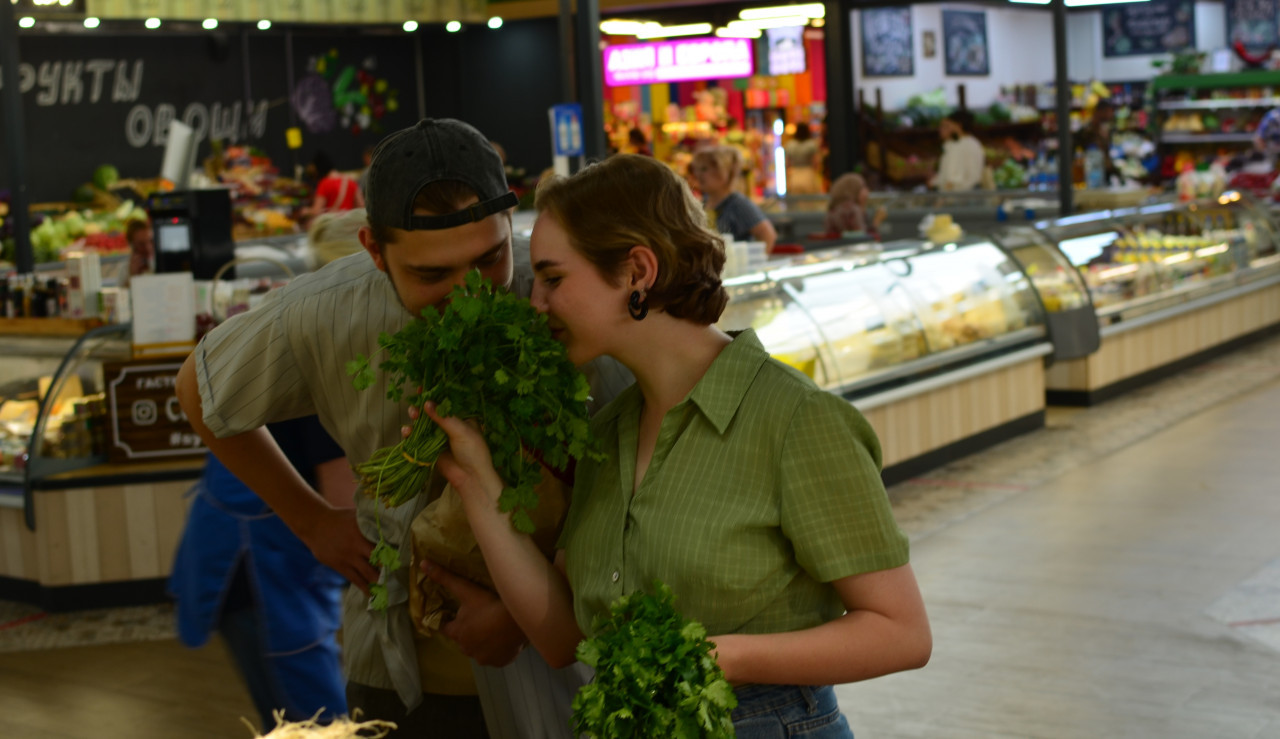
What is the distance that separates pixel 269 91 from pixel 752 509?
1500cm

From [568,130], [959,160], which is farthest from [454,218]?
[959,160]

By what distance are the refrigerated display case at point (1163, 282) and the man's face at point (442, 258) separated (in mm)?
6778

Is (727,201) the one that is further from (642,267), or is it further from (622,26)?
(622,26)

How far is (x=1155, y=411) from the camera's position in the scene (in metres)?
8.28

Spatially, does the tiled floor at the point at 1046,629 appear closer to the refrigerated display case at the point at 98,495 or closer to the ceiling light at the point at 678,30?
the refrigerated display case at the point at 98,495

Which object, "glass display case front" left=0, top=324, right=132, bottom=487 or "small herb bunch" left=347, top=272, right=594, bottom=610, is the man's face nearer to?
"small herb bunch" left=347, top=272, right=594, bottom=610

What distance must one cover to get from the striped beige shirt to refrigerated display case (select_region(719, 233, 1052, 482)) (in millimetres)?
3708

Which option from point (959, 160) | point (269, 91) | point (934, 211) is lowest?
point (934, 211)

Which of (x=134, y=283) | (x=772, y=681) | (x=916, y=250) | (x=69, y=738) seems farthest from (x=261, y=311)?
(x=916, y=250)

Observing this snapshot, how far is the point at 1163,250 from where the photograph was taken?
951 centimetres

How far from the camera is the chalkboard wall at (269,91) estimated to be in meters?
13.7

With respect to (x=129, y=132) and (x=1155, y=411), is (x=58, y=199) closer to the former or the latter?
(x=129, y=132)

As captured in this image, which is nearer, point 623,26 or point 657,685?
point 657,685

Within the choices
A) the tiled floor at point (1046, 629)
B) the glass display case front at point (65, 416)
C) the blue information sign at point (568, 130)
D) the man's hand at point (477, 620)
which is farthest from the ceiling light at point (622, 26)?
the man's hand at point (477, 620)
